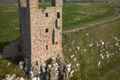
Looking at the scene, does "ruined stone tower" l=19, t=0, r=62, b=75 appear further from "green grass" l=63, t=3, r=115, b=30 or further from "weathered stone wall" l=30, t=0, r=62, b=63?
"green grass" l=63, t=3, r=115, b=30

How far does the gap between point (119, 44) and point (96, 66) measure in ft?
23.6

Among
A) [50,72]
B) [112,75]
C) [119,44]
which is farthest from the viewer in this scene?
[119,44]

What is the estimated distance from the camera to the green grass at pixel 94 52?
1966 inches

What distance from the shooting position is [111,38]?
59000mm

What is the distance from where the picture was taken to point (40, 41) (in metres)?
47.4

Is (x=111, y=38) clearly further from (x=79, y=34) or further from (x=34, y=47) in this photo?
(x=34, y=47)

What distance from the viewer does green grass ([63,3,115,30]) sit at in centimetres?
7035

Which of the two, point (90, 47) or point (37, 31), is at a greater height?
point (37, 31)

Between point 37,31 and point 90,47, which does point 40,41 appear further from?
point 90,47

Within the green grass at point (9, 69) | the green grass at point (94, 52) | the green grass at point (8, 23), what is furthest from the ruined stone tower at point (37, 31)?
the green grass at point (8, 23)

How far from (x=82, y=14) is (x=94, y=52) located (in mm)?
26563

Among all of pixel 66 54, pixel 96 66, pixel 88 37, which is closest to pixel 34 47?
pixel 66 54

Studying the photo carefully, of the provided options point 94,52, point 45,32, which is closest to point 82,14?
point 94,52

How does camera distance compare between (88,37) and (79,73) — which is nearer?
(79,73)
